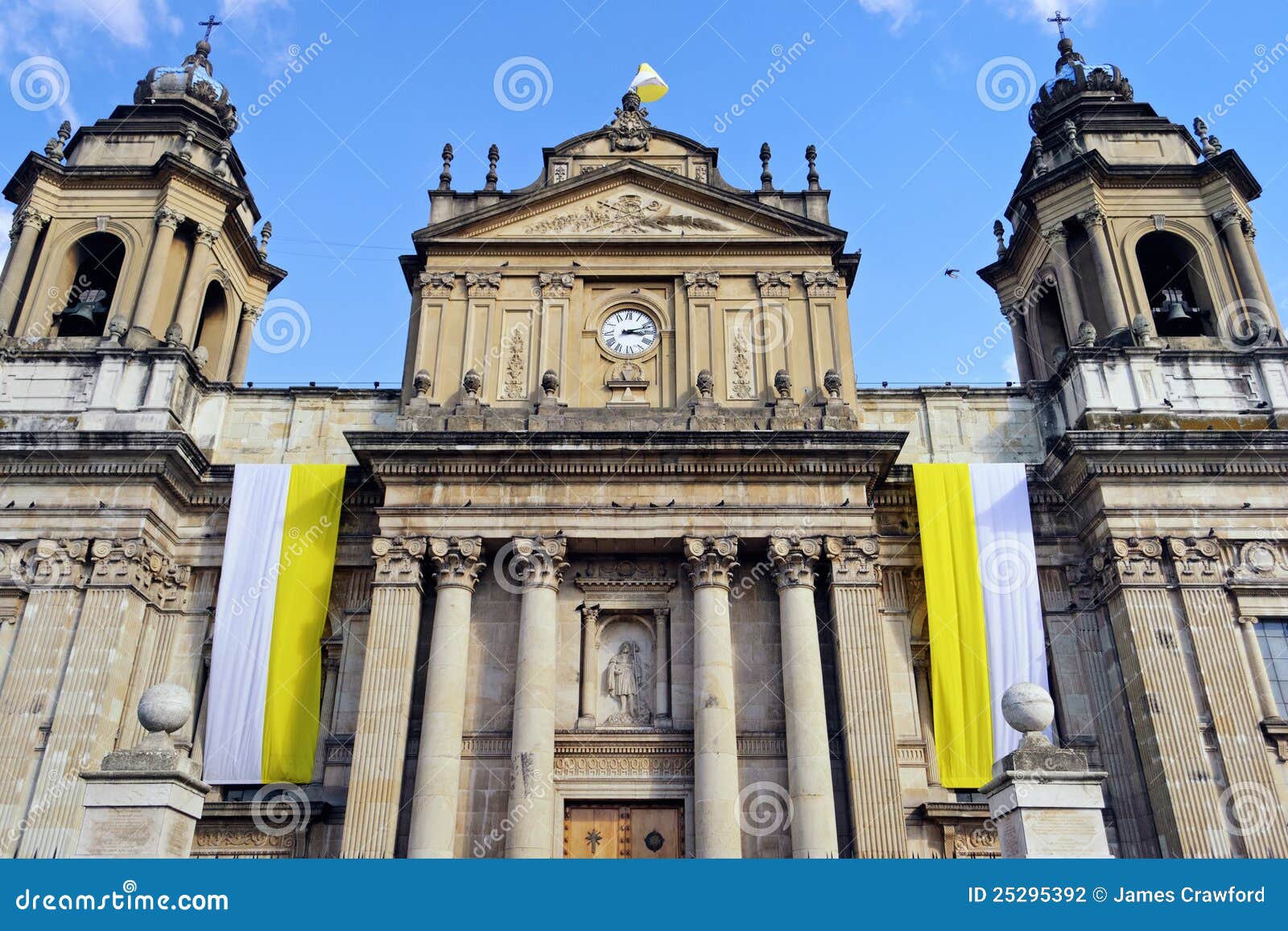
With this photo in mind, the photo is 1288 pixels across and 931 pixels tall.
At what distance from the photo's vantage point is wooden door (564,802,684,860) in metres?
19.2

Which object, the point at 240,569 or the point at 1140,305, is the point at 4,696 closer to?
the point at 240,569

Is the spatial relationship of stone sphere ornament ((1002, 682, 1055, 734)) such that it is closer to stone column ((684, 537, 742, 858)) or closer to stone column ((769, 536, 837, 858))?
stone column ((769, 536, 837, 858))

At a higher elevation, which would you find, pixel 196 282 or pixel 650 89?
pixel 650 89

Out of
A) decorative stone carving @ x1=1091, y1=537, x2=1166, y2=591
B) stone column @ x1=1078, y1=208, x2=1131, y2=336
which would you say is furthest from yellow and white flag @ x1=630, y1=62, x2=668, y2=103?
decorative stone carving @ x1=1091, y1=537, x2=1166, y2=591

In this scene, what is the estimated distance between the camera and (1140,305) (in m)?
24.9

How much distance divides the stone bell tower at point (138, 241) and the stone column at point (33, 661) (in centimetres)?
540

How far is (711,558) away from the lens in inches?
810

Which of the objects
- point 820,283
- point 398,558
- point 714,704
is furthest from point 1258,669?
point 398,558

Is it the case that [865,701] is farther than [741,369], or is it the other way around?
[741,369]

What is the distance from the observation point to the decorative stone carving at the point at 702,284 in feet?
80.3

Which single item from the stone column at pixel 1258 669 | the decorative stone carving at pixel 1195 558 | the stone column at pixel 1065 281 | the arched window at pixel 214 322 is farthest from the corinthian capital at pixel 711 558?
the arched window at pixel 214 322

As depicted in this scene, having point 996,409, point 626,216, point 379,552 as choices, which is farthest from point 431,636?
point 996,409

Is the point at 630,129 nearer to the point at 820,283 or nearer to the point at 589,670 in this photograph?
the point at 820,283

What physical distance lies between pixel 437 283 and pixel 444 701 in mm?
10175
